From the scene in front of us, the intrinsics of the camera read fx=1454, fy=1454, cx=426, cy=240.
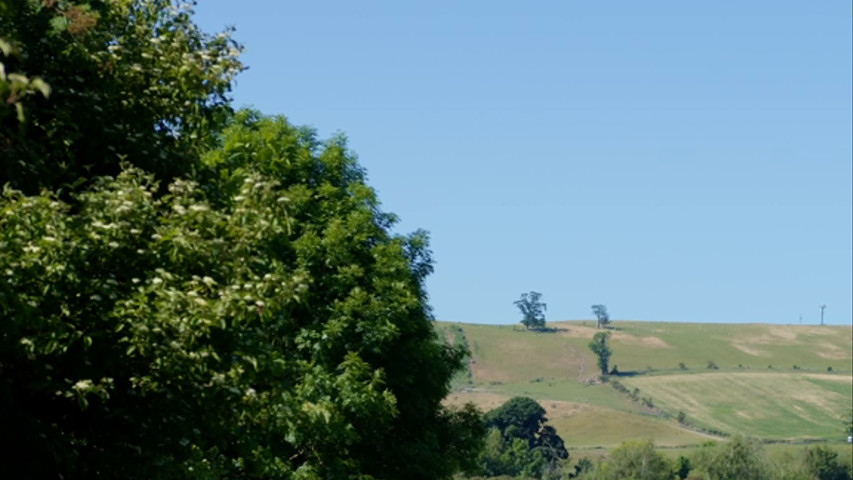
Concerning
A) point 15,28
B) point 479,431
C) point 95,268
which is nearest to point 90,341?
point 95,268

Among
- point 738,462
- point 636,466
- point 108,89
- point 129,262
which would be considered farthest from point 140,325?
point 636,466

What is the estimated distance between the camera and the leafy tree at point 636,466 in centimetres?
17738

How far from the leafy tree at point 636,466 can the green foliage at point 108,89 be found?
15969 centimetres

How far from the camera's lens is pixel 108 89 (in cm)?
1950

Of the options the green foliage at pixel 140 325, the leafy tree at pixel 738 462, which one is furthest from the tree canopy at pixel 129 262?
the leafy tree at pixel 738 462

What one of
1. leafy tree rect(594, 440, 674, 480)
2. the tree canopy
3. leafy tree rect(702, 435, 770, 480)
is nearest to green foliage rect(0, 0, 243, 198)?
the tree canopy

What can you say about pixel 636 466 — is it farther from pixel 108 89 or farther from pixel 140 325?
pixel 140 325

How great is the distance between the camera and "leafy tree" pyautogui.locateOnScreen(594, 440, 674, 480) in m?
177

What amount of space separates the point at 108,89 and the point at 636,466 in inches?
6508

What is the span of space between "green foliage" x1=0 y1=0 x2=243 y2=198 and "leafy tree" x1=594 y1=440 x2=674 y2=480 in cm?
15969

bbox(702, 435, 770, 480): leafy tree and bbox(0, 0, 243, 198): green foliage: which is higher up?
bbox(0, 0, 243, 198): green foliage

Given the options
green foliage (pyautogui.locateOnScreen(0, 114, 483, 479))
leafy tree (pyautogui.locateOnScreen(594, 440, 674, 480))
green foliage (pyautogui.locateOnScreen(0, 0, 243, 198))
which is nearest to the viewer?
green foliage (pyautogui.locateOnScreen(0, 114, 483, 479))

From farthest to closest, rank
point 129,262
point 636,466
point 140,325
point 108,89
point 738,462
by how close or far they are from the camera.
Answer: point 636,466 → point 738,462 → point 108,89 → point 129,262 → point 140,325

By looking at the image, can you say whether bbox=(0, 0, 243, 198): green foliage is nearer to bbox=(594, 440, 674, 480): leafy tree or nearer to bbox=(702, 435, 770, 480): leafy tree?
bbox=(702, 435, 770, 480): leafy tree
